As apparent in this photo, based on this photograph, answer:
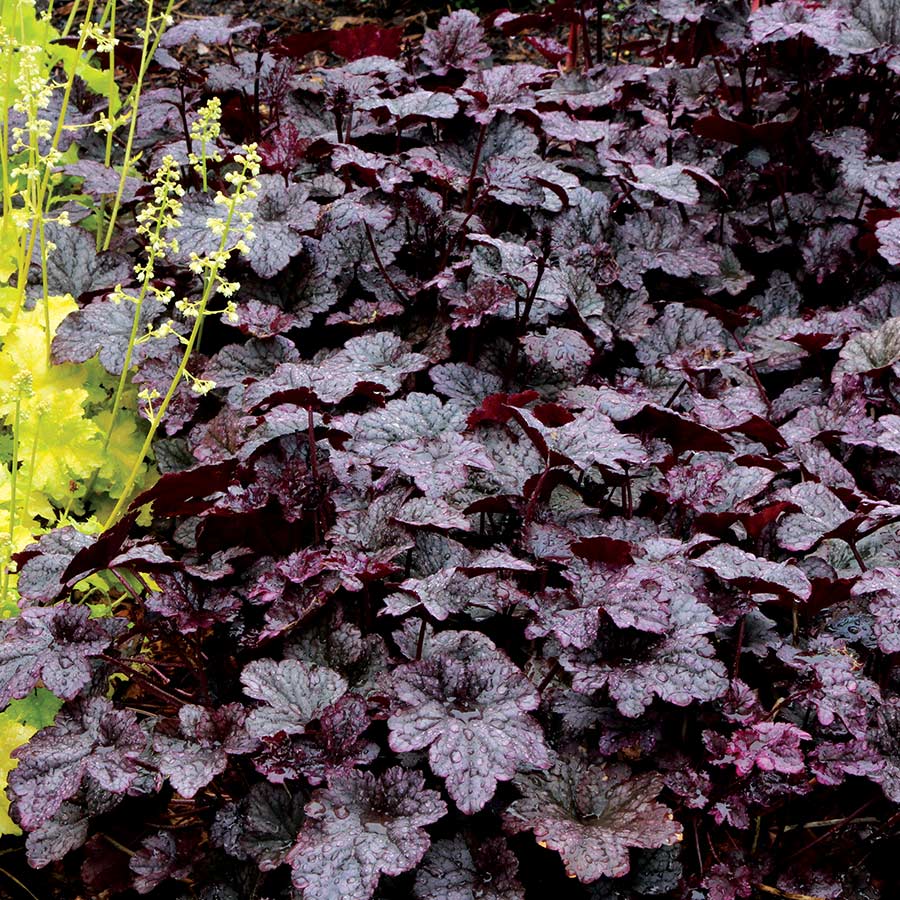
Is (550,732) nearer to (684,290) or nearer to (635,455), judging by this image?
(635,455)

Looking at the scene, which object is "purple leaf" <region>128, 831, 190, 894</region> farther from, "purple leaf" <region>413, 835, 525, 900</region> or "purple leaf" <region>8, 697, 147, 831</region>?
"purple leaf" <region>413, 835, 525, 900</region>

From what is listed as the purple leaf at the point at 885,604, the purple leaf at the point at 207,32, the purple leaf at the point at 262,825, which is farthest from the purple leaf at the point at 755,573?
the purple leaf at the point at 207,32

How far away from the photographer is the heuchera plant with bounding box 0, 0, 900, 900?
1.80 meters

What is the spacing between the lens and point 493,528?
2.33 metres

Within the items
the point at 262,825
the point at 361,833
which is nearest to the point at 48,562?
the point at 262,825

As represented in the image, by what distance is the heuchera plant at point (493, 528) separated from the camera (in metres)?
1.80

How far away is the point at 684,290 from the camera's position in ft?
10.6

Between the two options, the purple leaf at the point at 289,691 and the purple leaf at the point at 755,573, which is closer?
the purple leaf at the point at 289,691

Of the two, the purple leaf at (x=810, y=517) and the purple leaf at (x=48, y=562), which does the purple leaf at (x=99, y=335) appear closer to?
the purple leaf at (x=48, y=562)

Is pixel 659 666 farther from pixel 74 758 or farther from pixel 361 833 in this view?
pixel 74 758

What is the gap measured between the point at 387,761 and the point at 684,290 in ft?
6.34

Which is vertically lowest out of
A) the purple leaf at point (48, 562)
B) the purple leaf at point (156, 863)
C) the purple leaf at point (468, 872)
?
the purple leaf at point (156, 863)

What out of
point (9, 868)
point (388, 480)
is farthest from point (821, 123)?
point (9, 868)

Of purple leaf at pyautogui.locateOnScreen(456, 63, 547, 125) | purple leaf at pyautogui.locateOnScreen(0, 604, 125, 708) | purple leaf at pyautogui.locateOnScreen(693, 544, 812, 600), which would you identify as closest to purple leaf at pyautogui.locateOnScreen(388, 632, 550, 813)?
purple leaf at pyautogui.locateOnScreen(693, 544, 812, 600)
